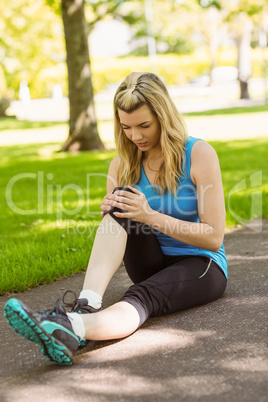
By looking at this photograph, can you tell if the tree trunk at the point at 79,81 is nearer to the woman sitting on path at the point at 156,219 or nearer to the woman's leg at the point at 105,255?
the woman sitting on path at the point at 156,219

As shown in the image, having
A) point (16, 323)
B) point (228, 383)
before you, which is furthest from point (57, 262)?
point (228, 383)

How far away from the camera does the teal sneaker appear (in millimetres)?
2408

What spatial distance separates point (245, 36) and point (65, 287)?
3184 cm

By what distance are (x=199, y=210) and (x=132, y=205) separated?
40 centimetres

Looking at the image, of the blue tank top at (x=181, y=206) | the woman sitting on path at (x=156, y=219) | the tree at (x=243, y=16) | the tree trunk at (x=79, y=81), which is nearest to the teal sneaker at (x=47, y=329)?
the woman sitting on path at (x=156, y=219)

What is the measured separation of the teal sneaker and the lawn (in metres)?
1.55

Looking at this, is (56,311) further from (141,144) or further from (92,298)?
(141,144)

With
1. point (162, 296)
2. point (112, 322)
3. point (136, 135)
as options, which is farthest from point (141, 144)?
point (112, 322)

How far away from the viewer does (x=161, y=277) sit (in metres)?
3.09

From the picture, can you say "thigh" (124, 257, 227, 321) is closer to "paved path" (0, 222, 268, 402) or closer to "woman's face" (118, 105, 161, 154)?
"paved path" (0, 222, 268, 402)

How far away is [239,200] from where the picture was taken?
638 centimetres

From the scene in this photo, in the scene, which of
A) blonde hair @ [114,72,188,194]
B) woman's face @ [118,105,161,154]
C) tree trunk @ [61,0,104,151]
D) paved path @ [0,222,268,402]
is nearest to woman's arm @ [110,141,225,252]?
blonde hair @ [114,72,188,194]

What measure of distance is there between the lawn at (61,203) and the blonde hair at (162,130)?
123cm

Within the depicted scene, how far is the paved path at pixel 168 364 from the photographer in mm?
2287
